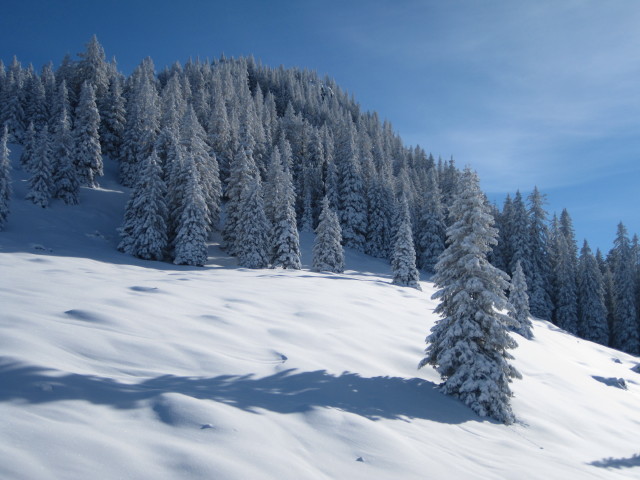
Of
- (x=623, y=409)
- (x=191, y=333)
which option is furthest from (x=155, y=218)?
(x=623, y=409)

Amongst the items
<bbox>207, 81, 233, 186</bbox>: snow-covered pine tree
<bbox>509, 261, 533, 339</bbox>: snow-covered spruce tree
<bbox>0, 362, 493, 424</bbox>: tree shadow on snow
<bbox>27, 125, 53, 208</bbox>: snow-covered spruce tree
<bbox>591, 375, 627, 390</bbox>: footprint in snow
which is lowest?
<bbox>591, 375, 627, 390</bbox>: footprint in snow

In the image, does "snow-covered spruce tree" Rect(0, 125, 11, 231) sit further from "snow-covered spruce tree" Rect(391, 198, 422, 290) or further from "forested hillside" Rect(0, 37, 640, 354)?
"snow-covered spruce tree" Rect(391, 198, 422, 290)

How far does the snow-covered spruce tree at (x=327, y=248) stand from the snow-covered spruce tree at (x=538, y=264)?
2676 centimetres

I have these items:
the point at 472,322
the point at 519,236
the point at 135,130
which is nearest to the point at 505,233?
the point at 519,236

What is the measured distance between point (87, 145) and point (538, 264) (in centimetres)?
6307

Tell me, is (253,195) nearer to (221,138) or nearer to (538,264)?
(221,138)

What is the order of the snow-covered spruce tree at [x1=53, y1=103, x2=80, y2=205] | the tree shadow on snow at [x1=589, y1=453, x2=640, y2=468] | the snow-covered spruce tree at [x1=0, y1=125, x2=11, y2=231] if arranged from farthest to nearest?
the snow-covered spruce tree at [x1=53, y1=103, x2=80, y2=205]
the snow-covered spruce tree at [x1=0, y1=125, x2=11, y2=231]
the tree shadow on snow at [x1=589, y1=453, x2=640, y2=468]

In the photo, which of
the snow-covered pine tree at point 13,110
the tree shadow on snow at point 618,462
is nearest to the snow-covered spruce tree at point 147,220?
the tree shadow on snow at point 618,462

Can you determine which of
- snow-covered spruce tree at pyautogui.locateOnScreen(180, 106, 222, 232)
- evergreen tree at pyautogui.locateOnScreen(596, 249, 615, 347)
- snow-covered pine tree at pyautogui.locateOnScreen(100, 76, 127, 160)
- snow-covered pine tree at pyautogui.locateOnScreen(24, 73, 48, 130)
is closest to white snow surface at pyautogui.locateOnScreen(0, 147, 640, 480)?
snow-covered spruce tree at pyautogui.locateOnScreen(180, 106, 222, 232)

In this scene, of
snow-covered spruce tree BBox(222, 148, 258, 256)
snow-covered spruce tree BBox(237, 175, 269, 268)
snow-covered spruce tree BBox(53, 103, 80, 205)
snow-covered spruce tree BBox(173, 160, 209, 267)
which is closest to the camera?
snow-covered spruce tree BBox(173, 160, 209, 267)

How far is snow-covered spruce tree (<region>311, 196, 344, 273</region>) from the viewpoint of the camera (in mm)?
42219

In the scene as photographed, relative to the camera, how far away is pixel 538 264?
178 feet

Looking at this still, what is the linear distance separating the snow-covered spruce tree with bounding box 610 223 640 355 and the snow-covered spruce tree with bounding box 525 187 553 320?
9.32 metres

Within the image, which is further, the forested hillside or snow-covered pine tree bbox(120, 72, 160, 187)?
snow-covered pine tree bbox(120, 72, 160, 187)
